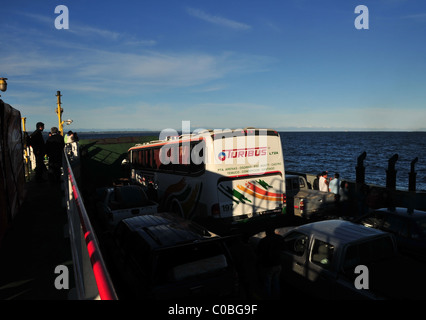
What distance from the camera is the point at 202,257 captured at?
18.1 ft

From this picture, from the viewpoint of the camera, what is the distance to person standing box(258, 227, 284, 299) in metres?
6.21

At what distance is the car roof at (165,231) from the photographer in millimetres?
5828

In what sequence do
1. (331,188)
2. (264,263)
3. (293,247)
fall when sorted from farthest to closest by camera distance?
(331,188) < (293,247) < (264,263)

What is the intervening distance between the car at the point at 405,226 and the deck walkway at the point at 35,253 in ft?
24.2

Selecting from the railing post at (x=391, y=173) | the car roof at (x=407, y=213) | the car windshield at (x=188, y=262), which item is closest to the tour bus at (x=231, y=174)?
the car roof at (x=407, y=213)

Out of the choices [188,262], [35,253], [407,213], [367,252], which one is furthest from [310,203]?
[35,253]

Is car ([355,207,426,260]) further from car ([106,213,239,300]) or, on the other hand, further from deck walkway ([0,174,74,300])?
deck walkway ([0,174,74,300])

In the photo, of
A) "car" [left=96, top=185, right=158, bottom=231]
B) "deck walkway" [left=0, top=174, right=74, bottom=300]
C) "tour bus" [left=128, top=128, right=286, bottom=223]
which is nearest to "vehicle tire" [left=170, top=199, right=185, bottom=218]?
"tour bus" [left=128, top=128, right=286, bottom=223]

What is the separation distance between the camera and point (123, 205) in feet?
36.5
